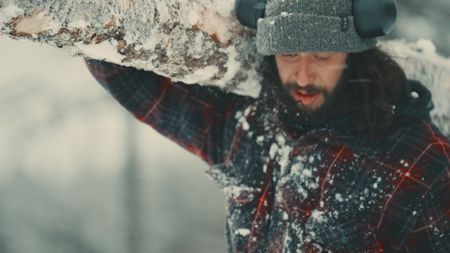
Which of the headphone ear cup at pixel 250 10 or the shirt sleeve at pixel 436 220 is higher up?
the headphone ear cup at pixel 250 10

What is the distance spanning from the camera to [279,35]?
2.05 m

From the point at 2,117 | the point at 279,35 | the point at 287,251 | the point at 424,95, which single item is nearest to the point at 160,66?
the point at 279,35

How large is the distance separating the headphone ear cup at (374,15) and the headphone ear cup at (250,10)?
276 millimetres

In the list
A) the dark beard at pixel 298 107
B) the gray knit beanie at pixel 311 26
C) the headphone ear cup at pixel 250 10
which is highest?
the headphone ear cup at pixel 250 10

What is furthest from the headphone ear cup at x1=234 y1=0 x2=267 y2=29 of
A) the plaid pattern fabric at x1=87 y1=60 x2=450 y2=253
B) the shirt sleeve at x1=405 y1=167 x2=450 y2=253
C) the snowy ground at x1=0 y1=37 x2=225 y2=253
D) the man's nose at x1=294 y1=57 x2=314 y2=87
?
the snowy ground at x1=0 y1=37 x2=225 y2=253

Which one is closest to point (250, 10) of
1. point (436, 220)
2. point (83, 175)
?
point (436, 220)

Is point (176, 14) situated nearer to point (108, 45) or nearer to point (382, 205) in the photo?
point (108, 45)

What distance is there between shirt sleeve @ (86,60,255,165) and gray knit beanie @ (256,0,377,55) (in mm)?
422

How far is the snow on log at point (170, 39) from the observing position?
67.7 inches

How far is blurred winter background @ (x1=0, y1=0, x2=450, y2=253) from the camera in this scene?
289 inches

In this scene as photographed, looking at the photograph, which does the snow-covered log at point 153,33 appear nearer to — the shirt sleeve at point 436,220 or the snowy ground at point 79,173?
the shirt sleeve at point 436,220

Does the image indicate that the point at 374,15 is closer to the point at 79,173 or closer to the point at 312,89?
the point at 312,89

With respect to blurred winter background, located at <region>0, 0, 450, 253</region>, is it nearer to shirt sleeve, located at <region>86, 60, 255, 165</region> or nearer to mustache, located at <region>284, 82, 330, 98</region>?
shirt sleeve, located at <region>86, 60, 255, 165</region>

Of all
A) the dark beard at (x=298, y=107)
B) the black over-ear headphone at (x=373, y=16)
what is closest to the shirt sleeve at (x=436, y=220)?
the dark beard at (x=298, y=107)
